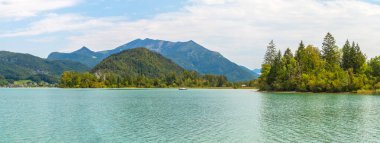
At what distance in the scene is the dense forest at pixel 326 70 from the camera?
522 ft

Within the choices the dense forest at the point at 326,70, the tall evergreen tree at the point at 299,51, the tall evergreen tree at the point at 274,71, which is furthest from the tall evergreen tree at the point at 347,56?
the tall evergreen tree at the point at 274,71

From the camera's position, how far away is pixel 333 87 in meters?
162

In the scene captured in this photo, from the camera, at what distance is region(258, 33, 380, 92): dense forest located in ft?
522

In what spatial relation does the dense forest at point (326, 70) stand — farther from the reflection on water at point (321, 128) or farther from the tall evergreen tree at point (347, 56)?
the reflection on water at point (321, 128)

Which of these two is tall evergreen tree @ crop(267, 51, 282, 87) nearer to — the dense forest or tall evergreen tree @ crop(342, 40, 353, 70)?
the dense forest

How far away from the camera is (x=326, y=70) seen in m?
175

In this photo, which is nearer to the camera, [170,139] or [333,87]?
[170,139]

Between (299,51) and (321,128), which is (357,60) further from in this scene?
(321,128)

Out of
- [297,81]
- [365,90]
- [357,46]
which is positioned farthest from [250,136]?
[357,46]

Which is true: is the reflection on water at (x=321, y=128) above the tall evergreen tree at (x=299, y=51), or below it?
below

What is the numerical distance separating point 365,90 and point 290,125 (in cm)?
11383

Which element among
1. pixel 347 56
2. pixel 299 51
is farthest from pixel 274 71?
pixel 347 56

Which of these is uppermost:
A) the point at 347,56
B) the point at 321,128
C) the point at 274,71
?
the point at 347,56

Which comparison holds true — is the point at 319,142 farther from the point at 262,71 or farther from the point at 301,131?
the point at 262,71
